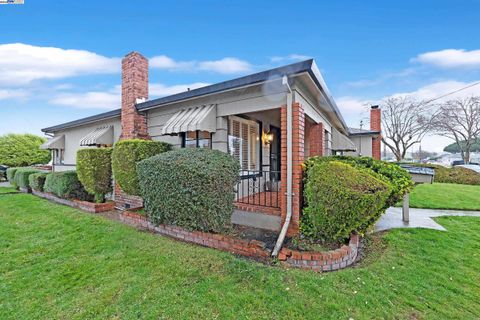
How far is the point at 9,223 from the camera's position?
6230 millimetres

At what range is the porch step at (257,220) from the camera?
516cm

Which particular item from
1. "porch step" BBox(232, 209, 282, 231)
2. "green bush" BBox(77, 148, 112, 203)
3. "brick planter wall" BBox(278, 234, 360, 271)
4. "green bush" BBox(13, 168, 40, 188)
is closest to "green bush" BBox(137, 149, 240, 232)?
"porch step" BBox(232, 209, 282, 231)

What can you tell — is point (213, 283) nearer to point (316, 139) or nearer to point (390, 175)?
point (390, 175)

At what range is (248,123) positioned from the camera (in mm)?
7508

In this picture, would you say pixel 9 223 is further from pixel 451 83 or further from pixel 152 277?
pixel 451 83

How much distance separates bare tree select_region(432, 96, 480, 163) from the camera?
81.3 feet

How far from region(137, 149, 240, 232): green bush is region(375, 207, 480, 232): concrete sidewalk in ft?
13.1

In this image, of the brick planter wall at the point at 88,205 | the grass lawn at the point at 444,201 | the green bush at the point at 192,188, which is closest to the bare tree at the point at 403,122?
the grass lawn at the point at 444,201

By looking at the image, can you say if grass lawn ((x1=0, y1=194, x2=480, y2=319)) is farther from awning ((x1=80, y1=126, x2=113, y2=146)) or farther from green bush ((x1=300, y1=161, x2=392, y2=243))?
awning ((x1=80, y1=126, x2=113, y2=146))

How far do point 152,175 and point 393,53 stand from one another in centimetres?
1408

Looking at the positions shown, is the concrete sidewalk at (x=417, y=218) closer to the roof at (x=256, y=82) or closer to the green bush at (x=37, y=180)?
the roof at (x=256, y=82)

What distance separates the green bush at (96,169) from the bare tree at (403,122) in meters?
31.4

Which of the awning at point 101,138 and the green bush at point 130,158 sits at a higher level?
the awning at point 101,138

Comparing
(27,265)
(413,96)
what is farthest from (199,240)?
(413,96)
